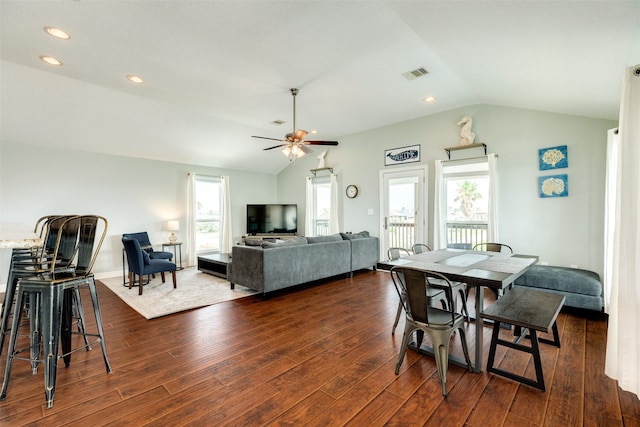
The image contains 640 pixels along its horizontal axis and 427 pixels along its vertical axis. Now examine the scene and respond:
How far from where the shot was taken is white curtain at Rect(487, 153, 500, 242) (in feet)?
15.3

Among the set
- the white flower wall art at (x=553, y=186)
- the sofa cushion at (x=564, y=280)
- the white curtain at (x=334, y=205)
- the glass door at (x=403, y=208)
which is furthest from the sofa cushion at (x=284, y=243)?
the white flower wall art at (x=553, y=186)

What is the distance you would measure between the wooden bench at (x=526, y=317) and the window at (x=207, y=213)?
643 centimetres

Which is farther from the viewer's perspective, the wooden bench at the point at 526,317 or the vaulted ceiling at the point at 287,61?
the vaulted ceiling at the point at 287,61

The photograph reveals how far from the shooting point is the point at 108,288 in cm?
483

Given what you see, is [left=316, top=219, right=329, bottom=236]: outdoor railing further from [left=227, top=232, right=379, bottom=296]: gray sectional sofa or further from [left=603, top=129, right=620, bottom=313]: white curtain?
[left=603, top=129, right=620, bottom=313]: white curtain

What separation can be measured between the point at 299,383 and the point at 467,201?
4420 mm

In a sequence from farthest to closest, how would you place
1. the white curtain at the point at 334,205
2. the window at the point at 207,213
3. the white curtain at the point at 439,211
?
A: the window at the point at 207,213
the white curtain at the point at 334,205
the white curtain at the point at 439,211

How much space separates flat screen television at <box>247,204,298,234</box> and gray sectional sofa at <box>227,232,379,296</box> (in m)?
2.72

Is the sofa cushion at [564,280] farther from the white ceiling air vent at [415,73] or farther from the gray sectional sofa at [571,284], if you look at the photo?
the white ceiling air vent at [415,73]

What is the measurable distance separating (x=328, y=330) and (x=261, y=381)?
106 centimetres

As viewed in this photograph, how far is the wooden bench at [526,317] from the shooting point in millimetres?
2035

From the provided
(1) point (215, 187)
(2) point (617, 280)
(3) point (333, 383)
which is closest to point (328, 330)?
(3) point (333, 383)

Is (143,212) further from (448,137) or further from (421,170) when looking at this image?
(448,137)

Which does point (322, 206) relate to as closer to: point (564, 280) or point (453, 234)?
point (453, 234)
